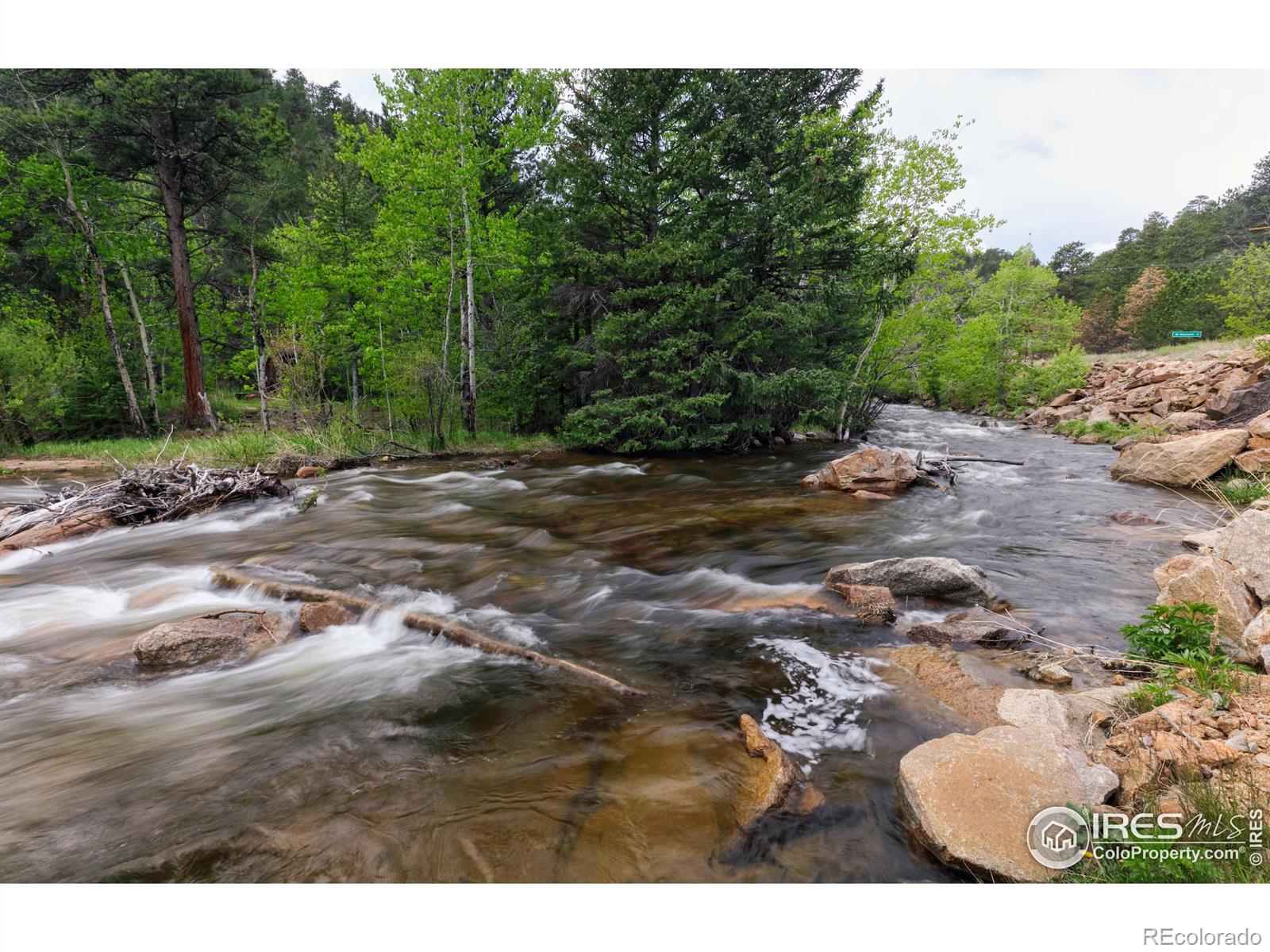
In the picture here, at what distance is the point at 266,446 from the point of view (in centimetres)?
1411

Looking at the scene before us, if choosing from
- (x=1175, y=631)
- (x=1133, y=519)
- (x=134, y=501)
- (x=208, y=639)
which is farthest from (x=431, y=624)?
(x=1133, y=519)

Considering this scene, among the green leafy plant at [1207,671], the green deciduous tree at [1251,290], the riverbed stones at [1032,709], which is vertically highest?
the green deciduous tree at [1251,290]

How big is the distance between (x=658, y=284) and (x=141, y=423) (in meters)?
20.2

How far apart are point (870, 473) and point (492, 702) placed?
971 cm

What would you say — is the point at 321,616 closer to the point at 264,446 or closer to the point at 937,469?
the point at 264,446

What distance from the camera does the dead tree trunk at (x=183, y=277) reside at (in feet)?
57.0

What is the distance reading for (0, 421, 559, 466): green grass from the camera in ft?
44.5

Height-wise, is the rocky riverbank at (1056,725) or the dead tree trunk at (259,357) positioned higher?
the dead tree trunk at (259,357)

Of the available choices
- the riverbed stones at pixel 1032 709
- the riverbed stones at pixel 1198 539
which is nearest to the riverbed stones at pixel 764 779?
the riverbed stones at pixel 1032 709

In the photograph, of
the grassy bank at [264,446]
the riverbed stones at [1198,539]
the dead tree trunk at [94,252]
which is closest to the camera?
the riverbed stones at [1198,539]

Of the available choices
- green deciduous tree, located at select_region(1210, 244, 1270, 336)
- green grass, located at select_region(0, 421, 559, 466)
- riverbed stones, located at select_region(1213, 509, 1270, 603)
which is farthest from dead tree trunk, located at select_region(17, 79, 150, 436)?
green deciduous tree, located at select_region(1210, 244, 1270, 336)

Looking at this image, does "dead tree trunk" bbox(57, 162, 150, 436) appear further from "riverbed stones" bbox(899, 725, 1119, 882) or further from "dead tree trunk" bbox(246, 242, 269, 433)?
"riverbed stones" bbox(899, 725, 1119, 882)

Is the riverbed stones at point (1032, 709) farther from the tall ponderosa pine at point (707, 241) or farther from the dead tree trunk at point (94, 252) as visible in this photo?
the dead tree trunk at point (94, 252)

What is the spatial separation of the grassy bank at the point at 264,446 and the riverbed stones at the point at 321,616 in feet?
32.6
